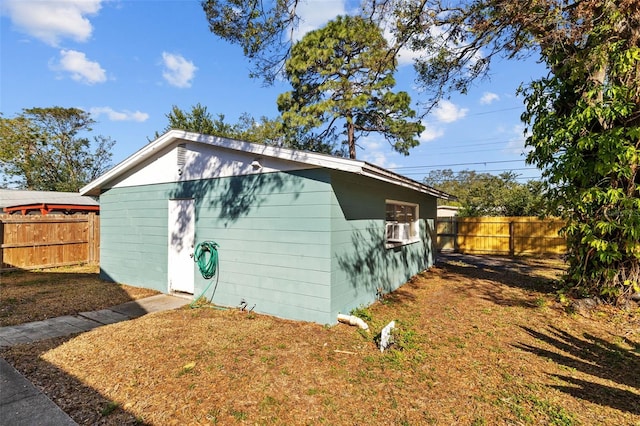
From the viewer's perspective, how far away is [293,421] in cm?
255

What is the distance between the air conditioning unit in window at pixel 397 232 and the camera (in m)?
7.48

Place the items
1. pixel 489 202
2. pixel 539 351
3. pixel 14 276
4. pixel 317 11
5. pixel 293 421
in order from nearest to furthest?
1. pixel 293 421
2. pixel 539 351
3. pixel 317 11
4. pixel 14 276
5. pixel 489 202

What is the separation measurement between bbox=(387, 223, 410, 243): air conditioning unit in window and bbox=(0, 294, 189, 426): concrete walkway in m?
4.81

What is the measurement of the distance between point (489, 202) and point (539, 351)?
16716 mm

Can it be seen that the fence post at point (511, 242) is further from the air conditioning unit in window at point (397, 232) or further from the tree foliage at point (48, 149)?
the tree foliage at point (48, 149)

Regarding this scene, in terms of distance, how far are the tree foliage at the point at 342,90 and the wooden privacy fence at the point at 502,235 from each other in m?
5.69

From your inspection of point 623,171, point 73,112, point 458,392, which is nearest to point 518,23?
point 623,171

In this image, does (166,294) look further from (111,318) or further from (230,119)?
(230,119)

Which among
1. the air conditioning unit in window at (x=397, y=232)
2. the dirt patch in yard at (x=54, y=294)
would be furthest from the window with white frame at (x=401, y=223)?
the dirt patch in yard at (x=54, y=294)

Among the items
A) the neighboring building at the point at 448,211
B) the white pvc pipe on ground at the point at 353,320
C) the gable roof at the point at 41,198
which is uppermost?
the gable roof at the point at 41,198

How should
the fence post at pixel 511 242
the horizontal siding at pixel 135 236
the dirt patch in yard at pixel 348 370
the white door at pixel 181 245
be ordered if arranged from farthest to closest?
the fence post at pixel 511 242
the horizontal siding at pixel 135 236
the white door at pixel 181 245
the dirt patch in yard at pixel 348 370

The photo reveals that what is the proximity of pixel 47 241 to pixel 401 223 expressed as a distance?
11452 mm

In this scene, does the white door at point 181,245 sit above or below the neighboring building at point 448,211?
below

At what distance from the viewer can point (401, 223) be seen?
7.99m
